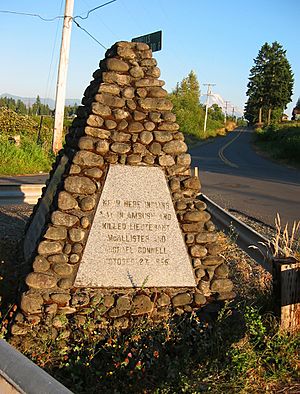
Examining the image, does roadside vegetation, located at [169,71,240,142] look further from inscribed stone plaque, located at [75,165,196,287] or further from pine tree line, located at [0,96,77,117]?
inscribed stone plaque, located at [75,165,196,287]

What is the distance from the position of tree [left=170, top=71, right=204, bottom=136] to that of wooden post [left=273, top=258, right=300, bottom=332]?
61.1 m

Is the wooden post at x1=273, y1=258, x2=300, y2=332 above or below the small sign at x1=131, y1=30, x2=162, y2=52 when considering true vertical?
below

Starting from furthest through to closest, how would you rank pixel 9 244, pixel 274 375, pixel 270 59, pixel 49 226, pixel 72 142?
pixel 270 59
pixel 9 244
pixel 72 142
pixel 49 226
pixel 274 375

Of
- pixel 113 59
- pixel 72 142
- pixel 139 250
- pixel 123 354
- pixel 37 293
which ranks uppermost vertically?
pixel 113 59

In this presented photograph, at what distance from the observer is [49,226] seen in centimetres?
467

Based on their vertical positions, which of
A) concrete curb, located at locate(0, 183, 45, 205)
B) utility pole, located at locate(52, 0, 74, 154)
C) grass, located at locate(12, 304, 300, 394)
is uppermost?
utility pole, located at locate(52, 0, 74, 154)

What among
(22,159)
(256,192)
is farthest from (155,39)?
(22,159)

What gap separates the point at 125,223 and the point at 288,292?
1.66 meters

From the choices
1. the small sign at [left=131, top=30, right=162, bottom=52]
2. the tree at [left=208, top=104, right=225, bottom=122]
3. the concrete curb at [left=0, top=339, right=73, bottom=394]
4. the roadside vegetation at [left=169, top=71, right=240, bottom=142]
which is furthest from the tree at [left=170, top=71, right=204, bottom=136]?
the concrete curb at [left=0, top=339, right=73, bottom=394]

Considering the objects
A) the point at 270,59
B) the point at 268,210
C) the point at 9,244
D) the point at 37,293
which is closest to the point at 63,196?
the point at 37,293

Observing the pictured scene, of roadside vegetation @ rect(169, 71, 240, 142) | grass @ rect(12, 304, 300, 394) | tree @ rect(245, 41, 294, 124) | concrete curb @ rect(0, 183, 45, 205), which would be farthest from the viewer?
tree @ rect(245, 41, 294, 124)

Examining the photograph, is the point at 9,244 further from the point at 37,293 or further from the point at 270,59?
the point at 270,59

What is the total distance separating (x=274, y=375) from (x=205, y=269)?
1.33m

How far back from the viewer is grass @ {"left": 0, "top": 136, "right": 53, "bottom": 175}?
61.7 feet
